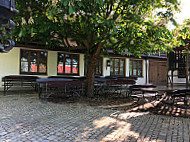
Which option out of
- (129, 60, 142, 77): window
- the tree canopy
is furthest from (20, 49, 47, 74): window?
(129, 60, 142, 77): window

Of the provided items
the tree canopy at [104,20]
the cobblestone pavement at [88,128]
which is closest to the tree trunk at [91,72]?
the tree canopy at [104,20]

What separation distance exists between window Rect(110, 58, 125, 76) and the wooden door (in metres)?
3.40

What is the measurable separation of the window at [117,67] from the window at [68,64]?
11.1 feet

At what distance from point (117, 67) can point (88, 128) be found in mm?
11477

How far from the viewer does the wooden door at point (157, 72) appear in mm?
16594

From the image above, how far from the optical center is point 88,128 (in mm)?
3635

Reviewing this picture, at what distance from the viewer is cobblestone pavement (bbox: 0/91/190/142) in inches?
123

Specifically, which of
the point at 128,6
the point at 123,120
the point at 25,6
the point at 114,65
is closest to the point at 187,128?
the point at 123,120

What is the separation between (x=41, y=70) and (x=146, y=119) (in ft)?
28.5

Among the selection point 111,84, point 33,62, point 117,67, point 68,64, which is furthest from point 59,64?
point 117,67

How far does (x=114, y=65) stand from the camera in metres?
14.6

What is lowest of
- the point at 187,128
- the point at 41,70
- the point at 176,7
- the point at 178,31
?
the point at 187,128

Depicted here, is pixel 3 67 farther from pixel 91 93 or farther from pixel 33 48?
pixel 91 93

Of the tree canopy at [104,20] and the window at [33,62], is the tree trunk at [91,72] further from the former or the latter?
the window at [33,62]
